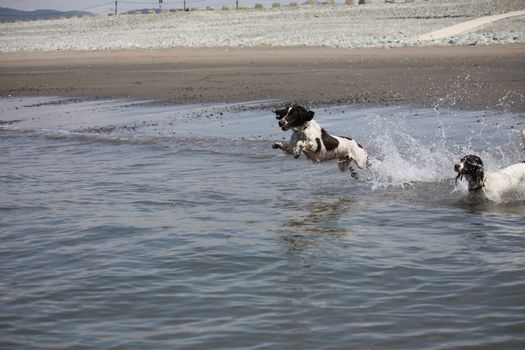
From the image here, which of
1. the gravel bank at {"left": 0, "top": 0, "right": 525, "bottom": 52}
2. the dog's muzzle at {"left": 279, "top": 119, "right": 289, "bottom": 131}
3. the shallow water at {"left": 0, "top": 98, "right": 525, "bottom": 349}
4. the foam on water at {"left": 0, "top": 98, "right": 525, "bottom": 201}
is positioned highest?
the gravel bank at {"left": 0, "top": 0, "right": 525, "bottom": 52}

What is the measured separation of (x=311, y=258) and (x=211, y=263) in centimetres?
84

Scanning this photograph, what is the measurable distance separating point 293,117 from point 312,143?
0.42m

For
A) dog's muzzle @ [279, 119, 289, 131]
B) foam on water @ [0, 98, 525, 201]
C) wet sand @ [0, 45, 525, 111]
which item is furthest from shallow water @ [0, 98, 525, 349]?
wet sand @ [0, 45, 525, 111]

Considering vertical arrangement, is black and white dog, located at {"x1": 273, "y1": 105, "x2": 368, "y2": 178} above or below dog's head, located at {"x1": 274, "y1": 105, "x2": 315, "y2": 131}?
below

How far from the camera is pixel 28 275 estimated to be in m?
6.53

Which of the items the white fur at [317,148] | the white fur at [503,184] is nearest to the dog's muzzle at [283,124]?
the white fur at [317,148]

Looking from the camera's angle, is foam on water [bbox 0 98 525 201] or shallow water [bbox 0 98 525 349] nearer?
shallow water [bbox 0 98 525 349]

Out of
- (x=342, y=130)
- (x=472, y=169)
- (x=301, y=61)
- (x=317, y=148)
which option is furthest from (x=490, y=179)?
(x=301, y=61)

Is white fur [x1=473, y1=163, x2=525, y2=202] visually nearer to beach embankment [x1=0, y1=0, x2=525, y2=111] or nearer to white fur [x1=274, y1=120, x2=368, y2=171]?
white fur [x1=274, y1=120, x2=368, y2=171]

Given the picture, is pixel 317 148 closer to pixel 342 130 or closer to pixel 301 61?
pixel 342 130

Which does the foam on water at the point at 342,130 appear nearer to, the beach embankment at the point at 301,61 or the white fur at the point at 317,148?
the white fur at the point at 317,148

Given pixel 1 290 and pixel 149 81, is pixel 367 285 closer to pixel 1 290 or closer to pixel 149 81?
pixel 1 290

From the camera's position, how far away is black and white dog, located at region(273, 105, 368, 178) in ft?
30.8

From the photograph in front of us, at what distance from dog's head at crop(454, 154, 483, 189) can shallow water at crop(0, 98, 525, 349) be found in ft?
0.99
